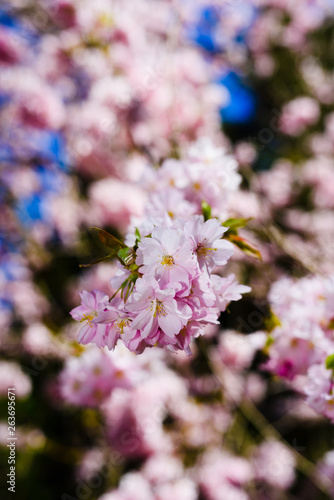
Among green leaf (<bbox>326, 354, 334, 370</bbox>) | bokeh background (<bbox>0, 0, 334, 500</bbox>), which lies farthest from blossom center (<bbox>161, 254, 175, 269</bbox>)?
bokeh background (<bbox>0, 0, 334, 500</bbox>)

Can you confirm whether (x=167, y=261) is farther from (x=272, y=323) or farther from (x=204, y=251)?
(x=272, y=323)

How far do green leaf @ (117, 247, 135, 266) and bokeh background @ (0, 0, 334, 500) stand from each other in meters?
1.09

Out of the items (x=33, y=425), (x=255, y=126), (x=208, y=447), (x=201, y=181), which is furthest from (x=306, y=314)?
(x=255, y=126)

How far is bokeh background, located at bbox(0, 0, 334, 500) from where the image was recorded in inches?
84.7

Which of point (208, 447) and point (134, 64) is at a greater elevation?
point (134, 64)

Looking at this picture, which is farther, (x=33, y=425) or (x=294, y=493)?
(x=294, y=493)

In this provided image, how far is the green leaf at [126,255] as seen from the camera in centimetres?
77

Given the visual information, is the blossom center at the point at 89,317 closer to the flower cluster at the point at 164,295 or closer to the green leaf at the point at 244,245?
the flower cluster at the point at 164,295

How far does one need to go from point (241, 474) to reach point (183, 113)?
2.53 m

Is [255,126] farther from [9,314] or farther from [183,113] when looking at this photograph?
[9,314]

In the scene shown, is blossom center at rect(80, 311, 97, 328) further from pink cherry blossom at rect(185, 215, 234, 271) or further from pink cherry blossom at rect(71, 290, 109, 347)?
pink cherry blossom at rect(185, 215, 234, 271)

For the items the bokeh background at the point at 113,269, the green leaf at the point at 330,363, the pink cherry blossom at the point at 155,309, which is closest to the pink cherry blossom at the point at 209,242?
the pink cherry blossom at the point at 155,309

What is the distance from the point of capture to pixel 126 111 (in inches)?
108

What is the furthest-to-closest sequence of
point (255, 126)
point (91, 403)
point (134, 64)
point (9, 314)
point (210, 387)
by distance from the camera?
point (255, 126), point (9, 314), point (210, 387), point (134, 64), point (91, 403)
